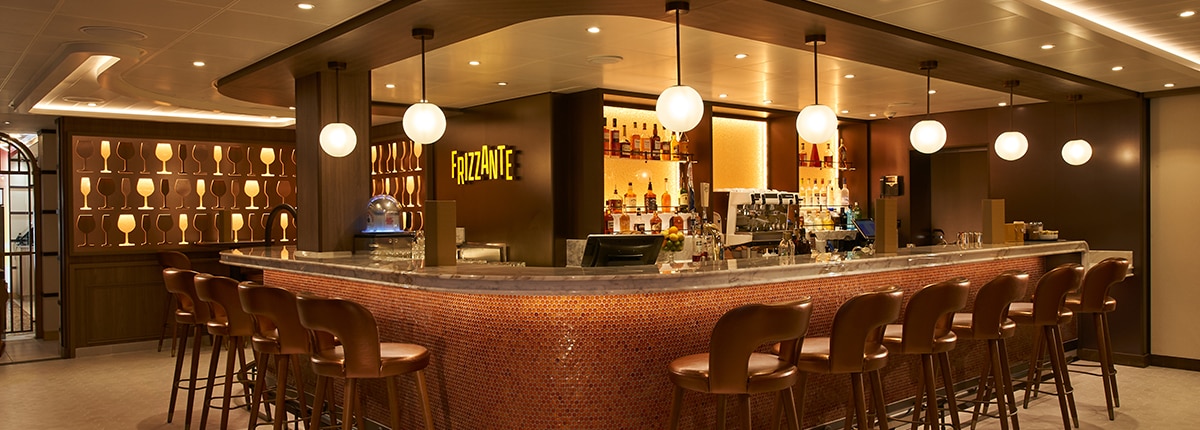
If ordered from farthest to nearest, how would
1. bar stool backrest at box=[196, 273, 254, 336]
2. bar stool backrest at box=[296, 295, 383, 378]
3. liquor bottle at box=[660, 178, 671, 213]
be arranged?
liquor bottle at box=[660, 178, 671, 213]
bar stool backrest at box=[196, 273, 254, 336]
bar stool backrest at box=[296, 295, 383, 378]

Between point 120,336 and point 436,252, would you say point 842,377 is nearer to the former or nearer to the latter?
point 436,252

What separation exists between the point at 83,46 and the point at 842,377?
5.13 metres

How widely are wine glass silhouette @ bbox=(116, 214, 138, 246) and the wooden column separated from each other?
13.9 ft

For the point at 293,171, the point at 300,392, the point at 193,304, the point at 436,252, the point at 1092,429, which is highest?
the point at 293,171

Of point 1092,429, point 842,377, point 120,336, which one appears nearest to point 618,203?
point 842,377

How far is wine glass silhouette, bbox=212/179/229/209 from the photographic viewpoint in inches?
395

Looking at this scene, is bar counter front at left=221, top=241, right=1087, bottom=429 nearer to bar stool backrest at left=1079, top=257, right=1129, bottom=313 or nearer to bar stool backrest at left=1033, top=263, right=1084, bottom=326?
bar stool backrest at left=1033, top=263, right=1084, bottom=326

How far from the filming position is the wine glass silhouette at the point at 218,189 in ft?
32.9

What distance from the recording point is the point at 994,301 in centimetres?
466

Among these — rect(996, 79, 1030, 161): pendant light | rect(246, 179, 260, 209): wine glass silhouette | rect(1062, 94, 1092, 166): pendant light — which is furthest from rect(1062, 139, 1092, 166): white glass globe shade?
rect(246, 179, 260, 209): wine glass silhouette

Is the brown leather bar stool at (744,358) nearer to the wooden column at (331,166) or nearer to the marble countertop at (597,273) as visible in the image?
the marble countertop at (597,273)

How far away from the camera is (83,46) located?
17.7 feet

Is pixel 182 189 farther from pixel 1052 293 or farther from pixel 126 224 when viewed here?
pixel 1052 293

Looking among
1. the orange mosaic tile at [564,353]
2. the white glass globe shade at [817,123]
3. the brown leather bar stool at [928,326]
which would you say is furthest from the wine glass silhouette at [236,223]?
the brown leather bar stool at [928,326]
